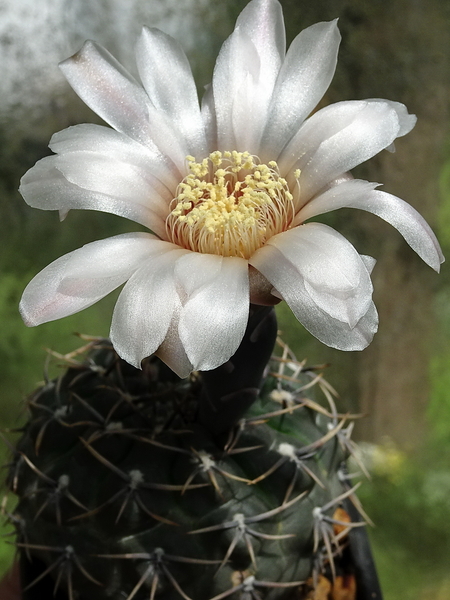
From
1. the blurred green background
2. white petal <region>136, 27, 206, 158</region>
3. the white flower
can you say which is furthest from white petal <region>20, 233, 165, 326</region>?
the blurred green background

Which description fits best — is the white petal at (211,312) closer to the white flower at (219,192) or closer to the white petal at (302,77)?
the white flower at (219,192)

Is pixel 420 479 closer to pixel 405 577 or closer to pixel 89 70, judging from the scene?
pixel 405 577

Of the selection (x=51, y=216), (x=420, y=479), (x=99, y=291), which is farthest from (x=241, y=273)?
(x=420, y=479)

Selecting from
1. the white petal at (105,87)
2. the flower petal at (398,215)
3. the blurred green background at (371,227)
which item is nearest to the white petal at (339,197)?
the flower petal at (398,215)

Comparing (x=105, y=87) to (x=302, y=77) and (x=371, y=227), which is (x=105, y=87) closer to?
(x=302, y=77)

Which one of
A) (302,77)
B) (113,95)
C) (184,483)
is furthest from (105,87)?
(184,483)
